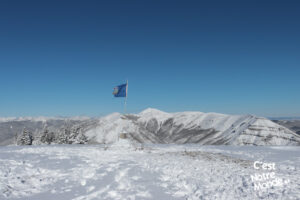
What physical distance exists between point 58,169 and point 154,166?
6.12 metres

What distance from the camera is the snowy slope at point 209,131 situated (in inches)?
4565

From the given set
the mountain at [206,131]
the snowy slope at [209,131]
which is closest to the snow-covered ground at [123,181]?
the mountain at [206,131]

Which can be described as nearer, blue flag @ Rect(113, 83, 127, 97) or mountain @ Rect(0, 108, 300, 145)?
blue flag @ Rect(113, 83, 127, 97)

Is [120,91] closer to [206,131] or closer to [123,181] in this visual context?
[123,181]

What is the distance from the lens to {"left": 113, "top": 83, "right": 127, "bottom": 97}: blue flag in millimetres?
25406

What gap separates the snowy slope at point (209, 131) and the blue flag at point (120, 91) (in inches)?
2518

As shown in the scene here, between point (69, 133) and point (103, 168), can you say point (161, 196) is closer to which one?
point (103, 168)

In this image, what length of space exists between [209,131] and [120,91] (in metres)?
140

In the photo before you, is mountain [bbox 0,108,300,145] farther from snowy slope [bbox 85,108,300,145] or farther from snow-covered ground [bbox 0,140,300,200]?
snow-covered ground [bbox 0,140,300,200]

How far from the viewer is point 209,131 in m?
155

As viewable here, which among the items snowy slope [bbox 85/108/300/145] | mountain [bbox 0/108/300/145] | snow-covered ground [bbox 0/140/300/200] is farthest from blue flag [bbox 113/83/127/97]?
snowy slope [bbox 85/108/300/145]

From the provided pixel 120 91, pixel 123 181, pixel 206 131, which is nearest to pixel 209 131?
pixel 206 131

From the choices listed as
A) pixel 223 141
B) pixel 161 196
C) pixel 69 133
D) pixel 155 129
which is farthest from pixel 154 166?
pixel 155 129

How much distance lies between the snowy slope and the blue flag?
6395cm
